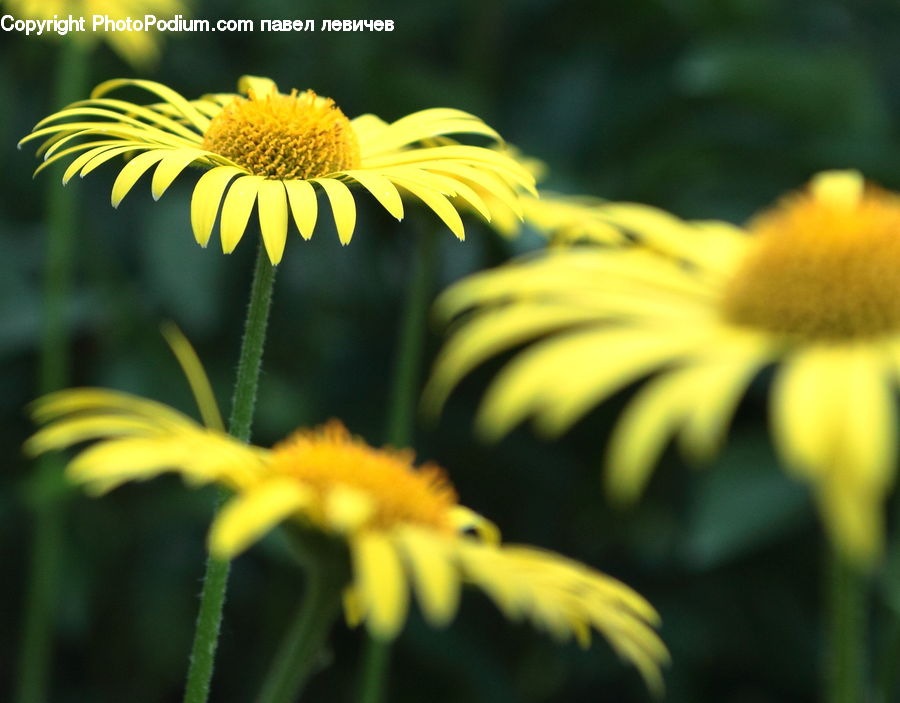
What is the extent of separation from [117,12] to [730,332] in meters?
1.20

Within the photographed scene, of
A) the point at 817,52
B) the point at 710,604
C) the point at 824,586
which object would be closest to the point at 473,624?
the point at 710,604

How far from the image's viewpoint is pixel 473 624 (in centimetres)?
167

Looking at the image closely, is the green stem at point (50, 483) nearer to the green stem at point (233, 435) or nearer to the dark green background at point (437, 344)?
the dark green background at point (437, 344)

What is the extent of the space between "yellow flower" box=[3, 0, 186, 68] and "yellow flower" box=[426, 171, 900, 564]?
87 centimetres

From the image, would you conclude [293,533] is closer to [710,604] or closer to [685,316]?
[685,316]

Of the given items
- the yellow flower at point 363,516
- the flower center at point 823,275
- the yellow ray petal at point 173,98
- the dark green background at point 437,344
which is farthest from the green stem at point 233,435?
the dark green background at point 437,344

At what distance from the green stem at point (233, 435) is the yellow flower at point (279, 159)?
1.9 inches

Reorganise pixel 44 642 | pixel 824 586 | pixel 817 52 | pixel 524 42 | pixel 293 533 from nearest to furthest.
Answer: pixel 293 533
pixel 44 642
pixel 824 586
pixel 817 52
pixel 524 42

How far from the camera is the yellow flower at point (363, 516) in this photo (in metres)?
0.49

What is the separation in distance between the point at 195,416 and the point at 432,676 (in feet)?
1.50

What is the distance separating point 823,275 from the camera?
75cm

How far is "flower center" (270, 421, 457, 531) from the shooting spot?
0.62 metres

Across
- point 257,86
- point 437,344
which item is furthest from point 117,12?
point 257,86

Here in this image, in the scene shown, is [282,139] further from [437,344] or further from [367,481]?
[437,344]
